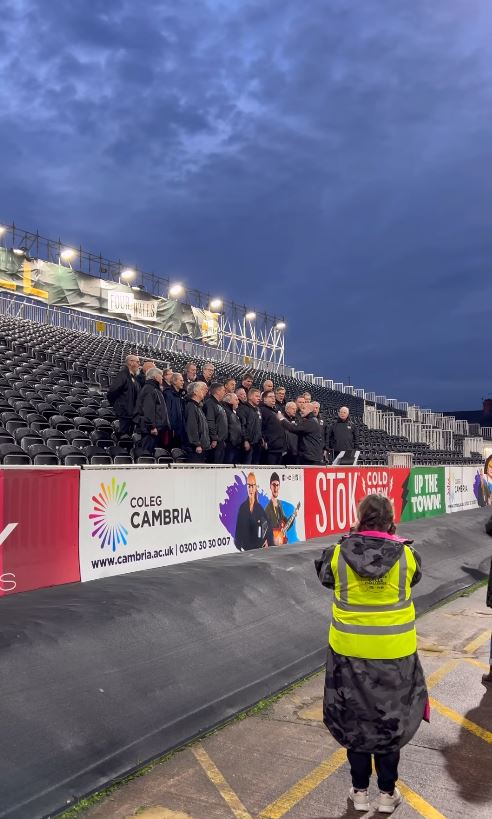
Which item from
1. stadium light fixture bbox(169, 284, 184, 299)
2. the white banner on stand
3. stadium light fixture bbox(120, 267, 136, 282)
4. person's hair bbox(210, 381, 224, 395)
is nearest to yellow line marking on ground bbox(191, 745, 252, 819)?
the white banner on stand

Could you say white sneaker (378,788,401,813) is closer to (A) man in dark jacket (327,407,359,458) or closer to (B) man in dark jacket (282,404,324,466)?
(B) man in dark jacket (282,404,324,466)

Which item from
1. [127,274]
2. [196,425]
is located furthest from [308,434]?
[127,274]

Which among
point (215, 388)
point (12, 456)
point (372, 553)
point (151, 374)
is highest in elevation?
point (151, 374)

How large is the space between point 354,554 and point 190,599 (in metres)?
2.82

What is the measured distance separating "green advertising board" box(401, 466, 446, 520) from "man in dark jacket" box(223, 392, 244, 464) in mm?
5191

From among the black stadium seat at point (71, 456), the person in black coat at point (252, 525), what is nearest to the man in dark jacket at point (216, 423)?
the person in black coat at point (252, 525)

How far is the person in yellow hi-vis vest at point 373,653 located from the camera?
328 centimetres

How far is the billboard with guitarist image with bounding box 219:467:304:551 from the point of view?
353 inches

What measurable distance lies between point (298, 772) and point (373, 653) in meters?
1.17

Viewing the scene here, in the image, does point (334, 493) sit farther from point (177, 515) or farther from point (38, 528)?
point (38, 528)

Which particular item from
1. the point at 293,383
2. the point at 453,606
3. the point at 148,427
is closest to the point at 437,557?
the point at 453,606

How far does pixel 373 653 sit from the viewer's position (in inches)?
132

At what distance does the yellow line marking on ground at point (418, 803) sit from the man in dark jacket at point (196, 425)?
21.7 ft

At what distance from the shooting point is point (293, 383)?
44812mm
